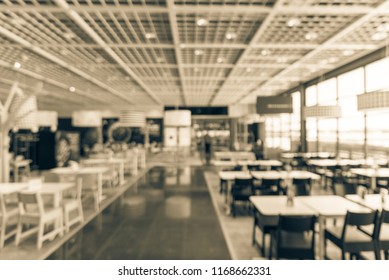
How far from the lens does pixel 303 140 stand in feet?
41.8

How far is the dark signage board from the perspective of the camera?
9023 mm

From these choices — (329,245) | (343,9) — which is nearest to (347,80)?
(343,9)

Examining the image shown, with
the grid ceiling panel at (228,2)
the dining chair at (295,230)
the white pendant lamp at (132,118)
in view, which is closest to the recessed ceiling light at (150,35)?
the grid ceiling panel at (228,2)

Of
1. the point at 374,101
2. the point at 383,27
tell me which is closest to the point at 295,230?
the point at 374,101

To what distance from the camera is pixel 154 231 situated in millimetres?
4836

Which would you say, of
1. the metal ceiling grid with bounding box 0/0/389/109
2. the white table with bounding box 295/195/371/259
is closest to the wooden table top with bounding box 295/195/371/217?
the white table with bounding box 295/195/371/259

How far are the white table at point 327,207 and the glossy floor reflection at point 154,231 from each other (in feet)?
4.02

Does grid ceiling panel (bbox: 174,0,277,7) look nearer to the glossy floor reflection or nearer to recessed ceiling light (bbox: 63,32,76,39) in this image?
recessed ceiling light (bbox: 63,32,76,39)

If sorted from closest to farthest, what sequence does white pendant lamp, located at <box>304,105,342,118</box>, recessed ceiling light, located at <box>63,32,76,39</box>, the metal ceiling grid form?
1. the metal ceiling grid
2. recessed ceiling light, located at <box>63,32,76,39</box>
3. white pendant lamp, located at <box>304,105,342,118</box>

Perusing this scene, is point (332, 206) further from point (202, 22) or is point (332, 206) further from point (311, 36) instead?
point (311, 36)

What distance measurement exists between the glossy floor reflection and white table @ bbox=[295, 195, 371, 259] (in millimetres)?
1225

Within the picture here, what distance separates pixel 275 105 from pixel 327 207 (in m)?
5.88
